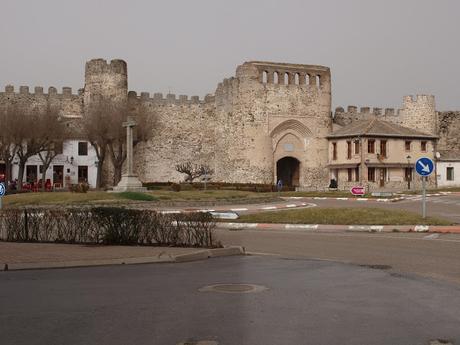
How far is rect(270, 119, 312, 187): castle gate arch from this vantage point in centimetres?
5519

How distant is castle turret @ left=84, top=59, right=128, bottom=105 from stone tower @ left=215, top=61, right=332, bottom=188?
8989 mm

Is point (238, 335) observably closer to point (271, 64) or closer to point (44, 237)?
point (44, 237)

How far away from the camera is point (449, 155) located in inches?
2435

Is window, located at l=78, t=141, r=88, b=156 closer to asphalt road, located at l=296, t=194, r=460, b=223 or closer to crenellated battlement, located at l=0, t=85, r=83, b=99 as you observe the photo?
crenellated battlement, located at l=0, t=85, r=83, b=99

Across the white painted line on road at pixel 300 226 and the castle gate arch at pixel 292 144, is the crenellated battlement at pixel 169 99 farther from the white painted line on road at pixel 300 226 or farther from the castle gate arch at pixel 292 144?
the white painted line on road at pixel 300 226

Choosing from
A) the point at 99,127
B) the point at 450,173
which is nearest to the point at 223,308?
the point at 99,127

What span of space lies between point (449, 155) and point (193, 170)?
77.0 feet

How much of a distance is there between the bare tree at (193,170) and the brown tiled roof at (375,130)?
10545 mm

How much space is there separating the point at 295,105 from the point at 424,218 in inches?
1397

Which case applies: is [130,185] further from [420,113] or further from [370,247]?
[420,113]

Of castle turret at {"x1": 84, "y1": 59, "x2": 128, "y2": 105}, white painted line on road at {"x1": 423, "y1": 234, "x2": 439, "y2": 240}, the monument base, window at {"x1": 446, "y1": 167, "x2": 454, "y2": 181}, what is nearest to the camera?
white painted line on road at {"x1": 423, "y1": 234, "x2": 439, "y2": 240}

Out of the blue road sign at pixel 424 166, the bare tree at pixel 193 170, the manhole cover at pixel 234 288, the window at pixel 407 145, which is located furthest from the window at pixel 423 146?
the manhole cover at pixel 234 288

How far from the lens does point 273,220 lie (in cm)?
2164

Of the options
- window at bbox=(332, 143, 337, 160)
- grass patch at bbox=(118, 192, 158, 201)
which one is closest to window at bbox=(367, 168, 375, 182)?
window at bbox=(332, 143, 337, 160)
